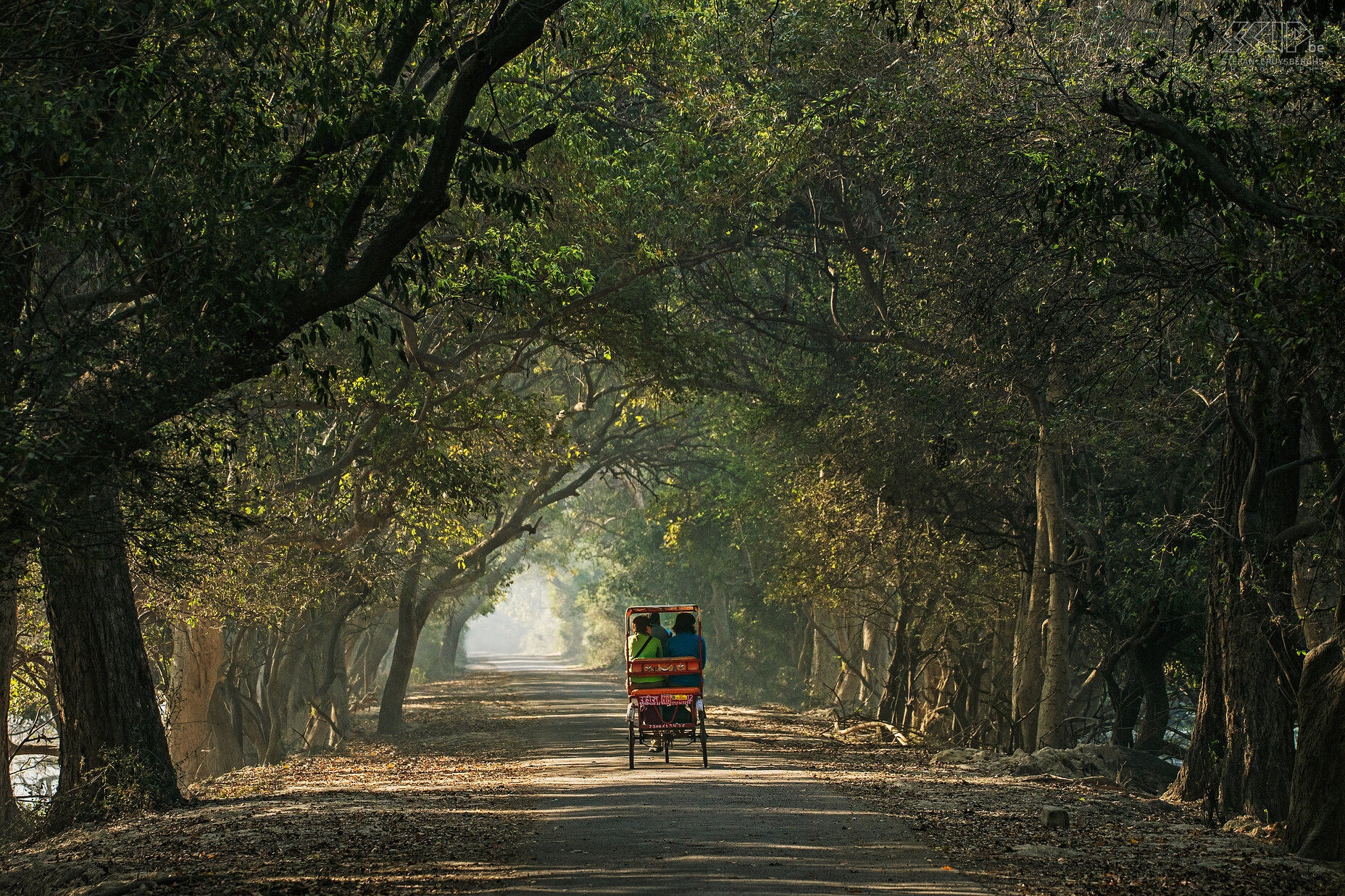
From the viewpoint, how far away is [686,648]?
16250 millimetres

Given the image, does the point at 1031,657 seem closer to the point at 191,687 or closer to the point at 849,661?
the point at 849,661

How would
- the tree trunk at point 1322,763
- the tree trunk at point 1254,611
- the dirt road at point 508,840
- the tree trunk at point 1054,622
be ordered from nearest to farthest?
the dirt road at point 508,840, the tree trunk at point 1322,763, the tree trunk at point 1254,611, the tree trunk at point 1054,622

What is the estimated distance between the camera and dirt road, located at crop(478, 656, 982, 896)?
25.8 ft

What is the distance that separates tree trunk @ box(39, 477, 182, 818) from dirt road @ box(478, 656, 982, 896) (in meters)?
4.10

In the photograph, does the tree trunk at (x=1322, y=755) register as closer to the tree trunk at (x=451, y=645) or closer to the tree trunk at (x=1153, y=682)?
the tree trunk at (x=1153, y=682)

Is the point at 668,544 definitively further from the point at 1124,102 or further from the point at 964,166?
the point at 1124,102

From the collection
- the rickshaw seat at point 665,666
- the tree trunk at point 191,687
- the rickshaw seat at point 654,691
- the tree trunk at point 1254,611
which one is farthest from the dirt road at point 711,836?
the tree trunk at point 191,687

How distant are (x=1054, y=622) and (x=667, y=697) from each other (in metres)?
5.95

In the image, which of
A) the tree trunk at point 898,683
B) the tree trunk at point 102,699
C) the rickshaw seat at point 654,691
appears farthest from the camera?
the tree trunk at point 898,683

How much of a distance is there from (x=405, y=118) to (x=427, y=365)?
305 inches

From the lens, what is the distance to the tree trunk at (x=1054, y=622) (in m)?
17.5

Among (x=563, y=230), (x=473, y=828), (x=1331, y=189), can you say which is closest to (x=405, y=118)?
(x=473, y=828)

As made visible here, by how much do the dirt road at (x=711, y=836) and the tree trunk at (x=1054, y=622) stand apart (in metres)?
3.75

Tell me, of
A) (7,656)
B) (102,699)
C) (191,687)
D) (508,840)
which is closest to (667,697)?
(508,840)
